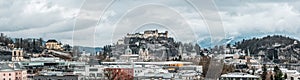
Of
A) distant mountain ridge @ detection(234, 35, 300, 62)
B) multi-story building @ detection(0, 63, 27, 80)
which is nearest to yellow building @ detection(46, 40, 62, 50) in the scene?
distant mountain ridge @ detection(234, 35, 300, 62)

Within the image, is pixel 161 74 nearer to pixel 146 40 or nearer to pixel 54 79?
pixel 54 79

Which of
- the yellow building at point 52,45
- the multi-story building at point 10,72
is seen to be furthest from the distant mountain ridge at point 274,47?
the multi-story building at point 10,72

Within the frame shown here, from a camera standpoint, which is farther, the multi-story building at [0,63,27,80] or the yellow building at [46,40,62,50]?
the yellow building at [46,40,62,50]

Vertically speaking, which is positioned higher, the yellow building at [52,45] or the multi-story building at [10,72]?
the yellow building at [52,45]

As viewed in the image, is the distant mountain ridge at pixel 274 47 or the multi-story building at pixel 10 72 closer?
the multi-story building at pixel 10 72

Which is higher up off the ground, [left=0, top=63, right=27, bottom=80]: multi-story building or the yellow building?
the yellow building

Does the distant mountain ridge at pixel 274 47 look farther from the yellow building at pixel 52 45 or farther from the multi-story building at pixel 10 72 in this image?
the multi-story building at pixel 10 72

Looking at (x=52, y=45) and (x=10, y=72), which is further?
(x=52, y=45)

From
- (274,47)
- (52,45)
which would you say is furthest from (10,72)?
(274,47)

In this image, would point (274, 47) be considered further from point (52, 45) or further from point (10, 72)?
point (10, 72)

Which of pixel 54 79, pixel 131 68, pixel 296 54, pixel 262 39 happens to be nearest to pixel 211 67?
pixel 131 68

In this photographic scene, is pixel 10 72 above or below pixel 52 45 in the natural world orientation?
below

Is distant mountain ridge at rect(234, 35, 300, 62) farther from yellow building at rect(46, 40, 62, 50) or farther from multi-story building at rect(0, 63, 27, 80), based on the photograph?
multi-story building at rect(0, 63, 27, 80)

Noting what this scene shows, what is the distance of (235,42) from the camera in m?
67.4
